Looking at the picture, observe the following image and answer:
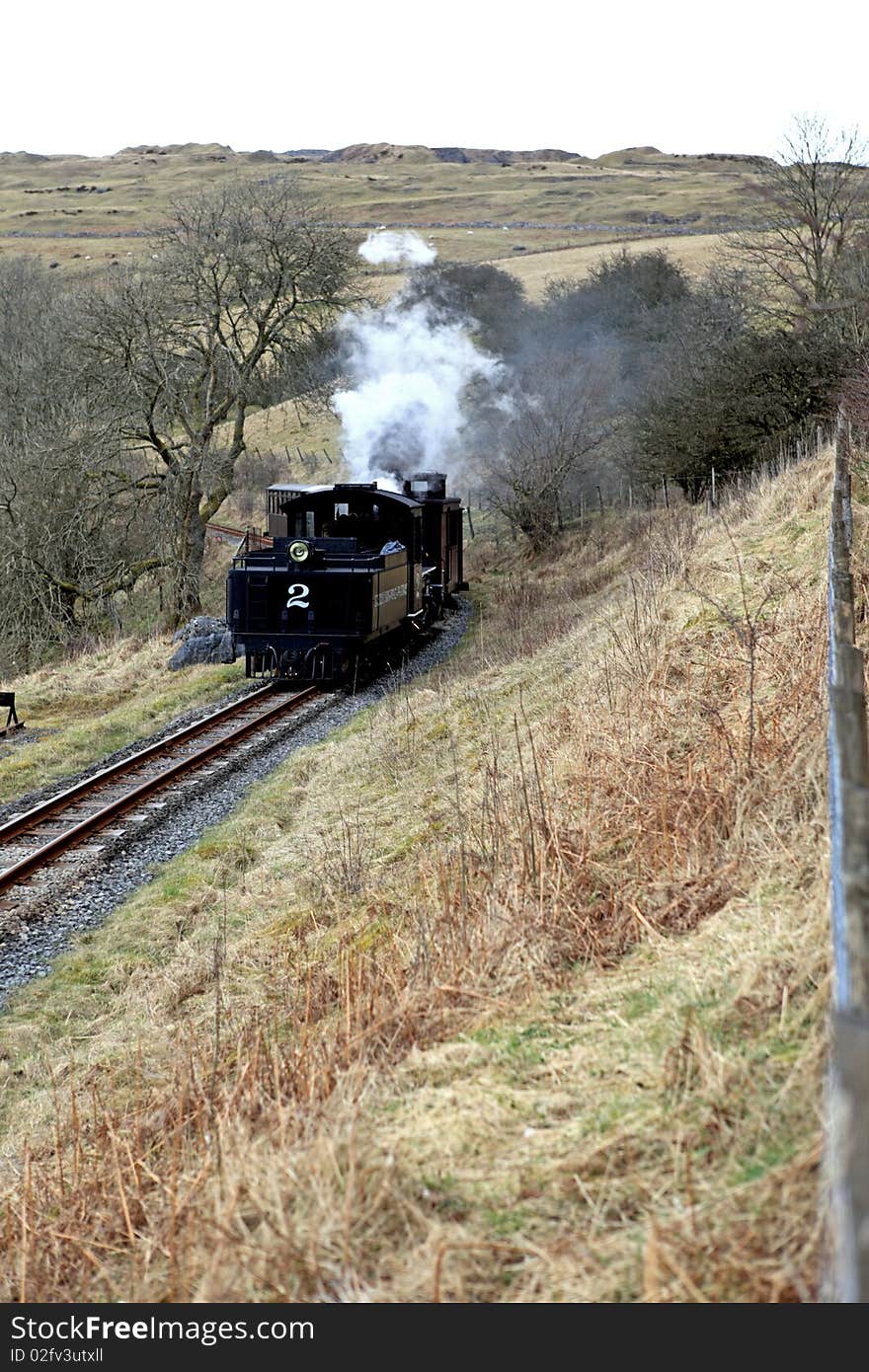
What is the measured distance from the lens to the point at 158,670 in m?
21.5

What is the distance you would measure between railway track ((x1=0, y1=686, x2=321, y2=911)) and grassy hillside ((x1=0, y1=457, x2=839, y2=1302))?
1.34 metres

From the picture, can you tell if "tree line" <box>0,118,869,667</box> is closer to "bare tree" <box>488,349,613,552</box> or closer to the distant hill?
"bare tree" <box>488,349,613,552</box>

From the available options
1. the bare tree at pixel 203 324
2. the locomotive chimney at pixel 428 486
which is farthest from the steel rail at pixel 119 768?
the bare tree at pixel 203 324

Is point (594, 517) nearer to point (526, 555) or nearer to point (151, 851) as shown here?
point (526, 555)

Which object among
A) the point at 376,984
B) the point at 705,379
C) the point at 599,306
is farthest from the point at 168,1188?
the point at 599,306

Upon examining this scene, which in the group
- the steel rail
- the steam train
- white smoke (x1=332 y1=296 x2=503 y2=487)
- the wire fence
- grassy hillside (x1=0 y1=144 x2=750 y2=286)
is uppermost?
grassy hillside (x1=0 y1=144 x2=750 y2=286)

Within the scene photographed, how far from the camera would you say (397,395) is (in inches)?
1209

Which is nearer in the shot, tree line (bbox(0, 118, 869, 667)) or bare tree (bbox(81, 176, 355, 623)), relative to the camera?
tree line (bbox(0, 118, 869, 667))

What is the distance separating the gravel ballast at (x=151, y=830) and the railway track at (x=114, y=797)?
0.21 m

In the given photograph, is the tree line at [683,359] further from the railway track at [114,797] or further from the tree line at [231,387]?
the railway track at [114,797]

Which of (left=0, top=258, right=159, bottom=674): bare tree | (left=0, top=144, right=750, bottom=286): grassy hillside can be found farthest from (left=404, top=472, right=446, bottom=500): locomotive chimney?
(left=0, top=144, right=750, bottom=286): grassy hillside

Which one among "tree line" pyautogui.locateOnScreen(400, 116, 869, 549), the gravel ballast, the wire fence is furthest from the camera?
"tree line" pyautogui.locateOnScreen(400, 116, 869, 549)

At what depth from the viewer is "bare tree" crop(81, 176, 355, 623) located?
27844 mm

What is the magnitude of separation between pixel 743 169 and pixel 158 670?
12985 cm
